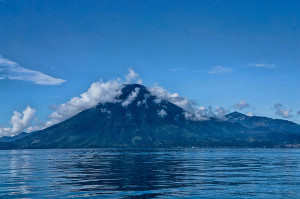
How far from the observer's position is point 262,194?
50469 mm

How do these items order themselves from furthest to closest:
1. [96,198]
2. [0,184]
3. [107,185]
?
[0,184] < [107,185] < [96,198]

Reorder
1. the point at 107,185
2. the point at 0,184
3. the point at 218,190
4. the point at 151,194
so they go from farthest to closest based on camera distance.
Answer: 1. the point at 0,184
2. the point at 107,185
3. the point at 218,190
4. the point at 151,194

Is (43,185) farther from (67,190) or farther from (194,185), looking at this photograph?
A: (194,185)

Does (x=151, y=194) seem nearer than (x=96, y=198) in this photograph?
No

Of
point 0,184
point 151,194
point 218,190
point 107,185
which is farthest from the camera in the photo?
point 0,184

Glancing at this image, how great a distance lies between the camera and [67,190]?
54.1m

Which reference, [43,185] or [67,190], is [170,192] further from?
[43,185]

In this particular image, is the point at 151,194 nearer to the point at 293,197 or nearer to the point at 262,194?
the point at 262,194

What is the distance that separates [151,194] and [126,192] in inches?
173

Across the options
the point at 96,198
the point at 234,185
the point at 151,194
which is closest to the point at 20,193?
the point at 96,198

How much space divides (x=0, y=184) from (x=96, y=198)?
2746 cm

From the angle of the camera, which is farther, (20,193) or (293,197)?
(20,193)

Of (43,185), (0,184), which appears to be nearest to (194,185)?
(43,185)

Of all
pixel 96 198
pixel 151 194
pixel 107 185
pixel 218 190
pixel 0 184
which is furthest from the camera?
pixel 0 184
